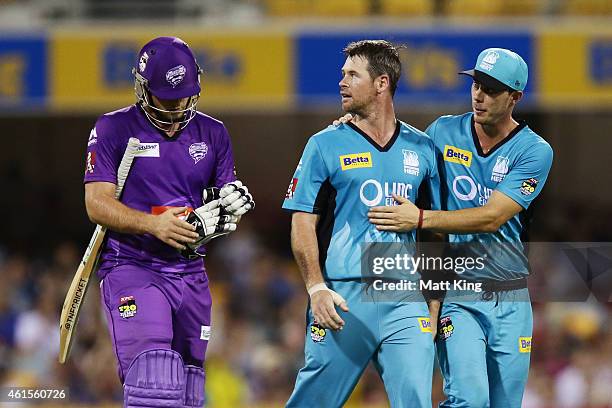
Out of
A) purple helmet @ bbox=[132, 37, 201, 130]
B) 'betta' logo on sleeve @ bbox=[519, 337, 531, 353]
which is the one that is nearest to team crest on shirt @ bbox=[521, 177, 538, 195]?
'betta' logo on sleeve @ bbox=[519, 337, 531, 353]

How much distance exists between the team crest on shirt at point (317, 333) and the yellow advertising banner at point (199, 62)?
7.52m

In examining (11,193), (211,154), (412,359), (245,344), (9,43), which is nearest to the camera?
(412,359)

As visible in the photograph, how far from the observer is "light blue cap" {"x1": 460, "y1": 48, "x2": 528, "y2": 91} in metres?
5.47

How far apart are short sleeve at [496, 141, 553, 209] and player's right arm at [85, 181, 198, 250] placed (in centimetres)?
154

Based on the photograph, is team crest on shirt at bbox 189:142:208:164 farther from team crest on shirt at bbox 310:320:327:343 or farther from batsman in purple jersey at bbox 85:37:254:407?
team crest on shirt at bbox 310:320:327:343

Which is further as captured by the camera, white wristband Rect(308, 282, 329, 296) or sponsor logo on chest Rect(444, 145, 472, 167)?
sponsor logo on chest Rect(444, 145, 472, 167)

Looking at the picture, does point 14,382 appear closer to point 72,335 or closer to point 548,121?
point 72,335

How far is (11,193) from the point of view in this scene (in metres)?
15.2

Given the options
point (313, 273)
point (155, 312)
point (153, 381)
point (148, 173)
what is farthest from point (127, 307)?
point (313, 273)

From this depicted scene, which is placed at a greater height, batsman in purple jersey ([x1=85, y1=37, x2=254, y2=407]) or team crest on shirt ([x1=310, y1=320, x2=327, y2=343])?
batsman in purple jersey ([x1=85, y1=37, x2=254, y2=407])

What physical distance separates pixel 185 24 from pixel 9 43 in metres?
1.96

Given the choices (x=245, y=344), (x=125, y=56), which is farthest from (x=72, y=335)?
(x=125, y=56)

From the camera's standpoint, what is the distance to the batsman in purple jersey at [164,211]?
5.19 meters

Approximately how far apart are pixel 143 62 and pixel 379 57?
1.13 meters
